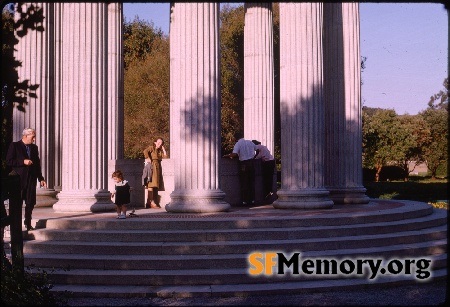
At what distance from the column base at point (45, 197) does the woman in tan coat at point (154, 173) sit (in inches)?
181

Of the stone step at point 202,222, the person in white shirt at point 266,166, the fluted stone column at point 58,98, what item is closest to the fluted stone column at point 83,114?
the stone step at point 202,222

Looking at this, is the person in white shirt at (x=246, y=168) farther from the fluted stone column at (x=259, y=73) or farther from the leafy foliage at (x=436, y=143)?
the leafy foliage at (x=436, y=143)

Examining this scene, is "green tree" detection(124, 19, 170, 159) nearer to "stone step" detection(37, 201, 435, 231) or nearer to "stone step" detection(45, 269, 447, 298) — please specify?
Answer: "stone step" detection(37, 201, 435, 231)

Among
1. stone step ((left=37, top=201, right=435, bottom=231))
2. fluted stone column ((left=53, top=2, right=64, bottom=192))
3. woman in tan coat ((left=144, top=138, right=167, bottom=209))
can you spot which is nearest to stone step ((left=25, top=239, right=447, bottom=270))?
stone step ((left=37, top=201, right=435, bottom=231))

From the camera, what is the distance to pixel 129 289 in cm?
1488

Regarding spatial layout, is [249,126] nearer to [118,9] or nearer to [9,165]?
[118,9]

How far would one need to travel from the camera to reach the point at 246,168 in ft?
86.8

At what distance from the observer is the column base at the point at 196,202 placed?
21344 mm

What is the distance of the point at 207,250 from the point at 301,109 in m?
8.98

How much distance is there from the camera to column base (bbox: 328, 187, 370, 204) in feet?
91.1

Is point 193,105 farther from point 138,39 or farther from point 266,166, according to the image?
point 138,39

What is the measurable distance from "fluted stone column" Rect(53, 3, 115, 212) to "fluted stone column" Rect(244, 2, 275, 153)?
10.1 metres

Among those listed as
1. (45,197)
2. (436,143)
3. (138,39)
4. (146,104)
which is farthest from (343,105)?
(436,143)

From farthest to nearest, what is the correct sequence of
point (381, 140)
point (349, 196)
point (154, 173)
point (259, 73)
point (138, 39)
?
point (381, 140) → point (138, 39) → point (259, 73) → point (349, 196) → point (154, 173)
